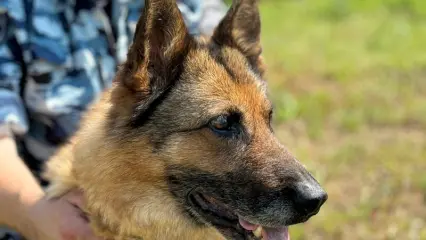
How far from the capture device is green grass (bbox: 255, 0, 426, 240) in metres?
4.95

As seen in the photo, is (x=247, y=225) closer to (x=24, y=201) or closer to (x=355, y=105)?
(x=24, y=201)

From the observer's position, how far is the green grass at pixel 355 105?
16.3ft

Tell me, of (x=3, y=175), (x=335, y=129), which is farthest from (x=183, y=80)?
(x=335, y=129)

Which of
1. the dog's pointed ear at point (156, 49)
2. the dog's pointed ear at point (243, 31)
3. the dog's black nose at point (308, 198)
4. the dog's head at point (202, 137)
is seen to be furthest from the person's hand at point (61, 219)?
the dog's pointed ear at point (243, 31)

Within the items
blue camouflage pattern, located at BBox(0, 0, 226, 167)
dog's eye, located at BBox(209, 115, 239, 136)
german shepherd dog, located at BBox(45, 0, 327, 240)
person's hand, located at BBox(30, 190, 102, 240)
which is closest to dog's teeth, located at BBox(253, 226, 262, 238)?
german shepherd dog, located at BBox(45, 0, 327, 240)

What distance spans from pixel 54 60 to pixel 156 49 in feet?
2.46

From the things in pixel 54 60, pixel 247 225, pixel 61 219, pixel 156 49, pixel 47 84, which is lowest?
pixel 61 219

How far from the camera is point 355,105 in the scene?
6879 millimetres

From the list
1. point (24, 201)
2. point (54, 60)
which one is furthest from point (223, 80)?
point (24, 201)

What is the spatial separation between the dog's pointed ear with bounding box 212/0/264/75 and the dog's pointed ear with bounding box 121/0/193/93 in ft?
1.01

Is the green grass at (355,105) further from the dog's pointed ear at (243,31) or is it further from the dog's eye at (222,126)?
the dog's eye at (222,126)

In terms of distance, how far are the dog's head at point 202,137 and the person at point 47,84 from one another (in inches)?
17.4

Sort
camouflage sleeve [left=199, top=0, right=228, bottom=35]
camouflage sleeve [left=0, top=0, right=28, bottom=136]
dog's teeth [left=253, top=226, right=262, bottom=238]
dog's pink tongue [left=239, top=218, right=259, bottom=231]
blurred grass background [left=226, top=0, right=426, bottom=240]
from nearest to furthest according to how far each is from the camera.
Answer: dog's pink tongue [left=239, top=218, right=259, bottom=231] < dog's teeth [left=253, top=226, right=262, bottom=238] < camouflage sleeve [left=0, top=0, right=28, bottom=136] < camouflage sleeve [left=199, top=0, right=228, bottom=35] < blurred grass background [left=226, top=0, right=426, bottom=240]

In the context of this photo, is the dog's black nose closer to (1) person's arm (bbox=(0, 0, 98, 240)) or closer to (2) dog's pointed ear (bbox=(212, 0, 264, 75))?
(2) dog's pointed ear (bbox=(212, 0, 264, 75))
